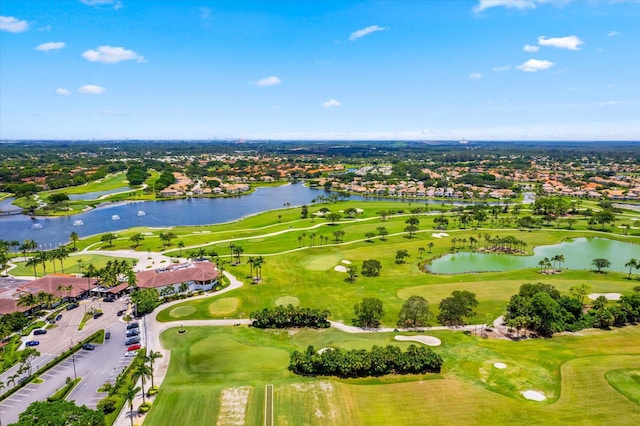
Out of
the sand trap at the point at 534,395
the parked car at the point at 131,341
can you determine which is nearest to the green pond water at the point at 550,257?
the sand trap at the point at 534,395

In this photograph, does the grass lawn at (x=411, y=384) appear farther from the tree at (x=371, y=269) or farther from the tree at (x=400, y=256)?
the tree at (x=400, y=256)

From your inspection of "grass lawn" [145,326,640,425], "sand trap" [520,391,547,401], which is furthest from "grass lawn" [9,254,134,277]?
"sand trap" [520,391,547,401]

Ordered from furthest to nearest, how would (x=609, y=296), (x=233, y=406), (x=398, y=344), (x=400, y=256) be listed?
(x=400, y=256) < (x=609, y=296) < (x=398, y=344) < (x=233, y=406)

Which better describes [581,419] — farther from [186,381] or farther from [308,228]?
[308,228]

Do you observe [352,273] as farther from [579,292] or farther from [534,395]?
[534,395]

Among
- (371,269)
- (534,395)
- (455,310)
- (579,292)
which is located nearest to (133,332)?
(371,269)
